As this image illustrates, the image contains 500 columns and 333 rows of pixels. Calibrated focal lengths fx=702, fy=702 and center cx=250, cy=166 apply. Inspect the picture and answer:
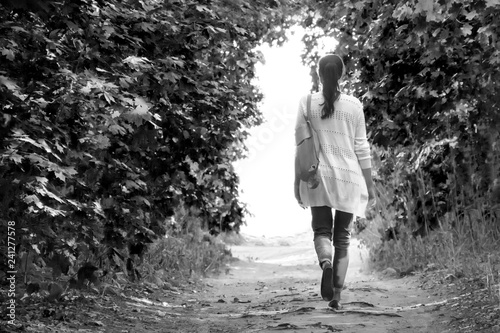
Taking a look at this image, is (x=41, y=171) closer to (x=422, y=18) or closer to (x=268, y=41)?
(x=422, y=18)

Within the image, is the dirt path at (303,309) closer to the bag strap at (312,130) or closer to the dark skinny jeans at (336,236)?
the dark skinny jeans at (336,236)

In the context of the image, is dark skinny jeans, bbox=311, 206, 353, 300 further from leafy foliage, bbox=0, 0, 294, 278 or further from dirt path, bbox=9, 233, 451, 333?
leafy foliage, bbox=0, 0, 294, 278

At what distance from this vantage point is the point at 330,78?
5.55 metres

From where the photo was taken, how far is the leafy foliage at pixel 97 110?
157 inches

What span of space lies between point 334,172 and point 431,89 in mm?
1240

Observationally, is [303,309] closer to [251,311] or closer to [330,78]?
[251,311]

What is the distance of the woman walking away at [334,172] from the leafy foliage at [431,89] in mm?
670

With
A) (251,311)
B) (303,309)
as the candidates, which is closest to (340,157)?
(303,309)

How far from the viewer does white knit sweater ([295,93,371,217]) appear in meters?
5.48

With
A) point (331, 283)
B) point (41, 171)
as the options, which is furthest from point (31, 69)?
point (331, 283)

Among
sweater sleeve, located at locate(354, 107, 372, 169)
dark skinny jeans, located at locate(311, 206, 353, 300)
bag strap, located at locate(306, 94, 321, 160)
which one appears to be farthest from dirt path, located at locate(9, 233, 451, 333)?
bag strap, located at locate(306, 94, 321, 160)

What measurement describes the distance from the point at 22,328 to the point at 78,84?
174 cm

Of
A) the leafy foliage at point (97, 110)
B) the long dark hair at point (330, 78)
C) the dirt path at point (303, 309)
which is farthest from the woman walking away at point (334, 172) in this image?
the leafy foliage at point (97, 110)

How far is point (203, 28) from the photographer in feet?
18.5
